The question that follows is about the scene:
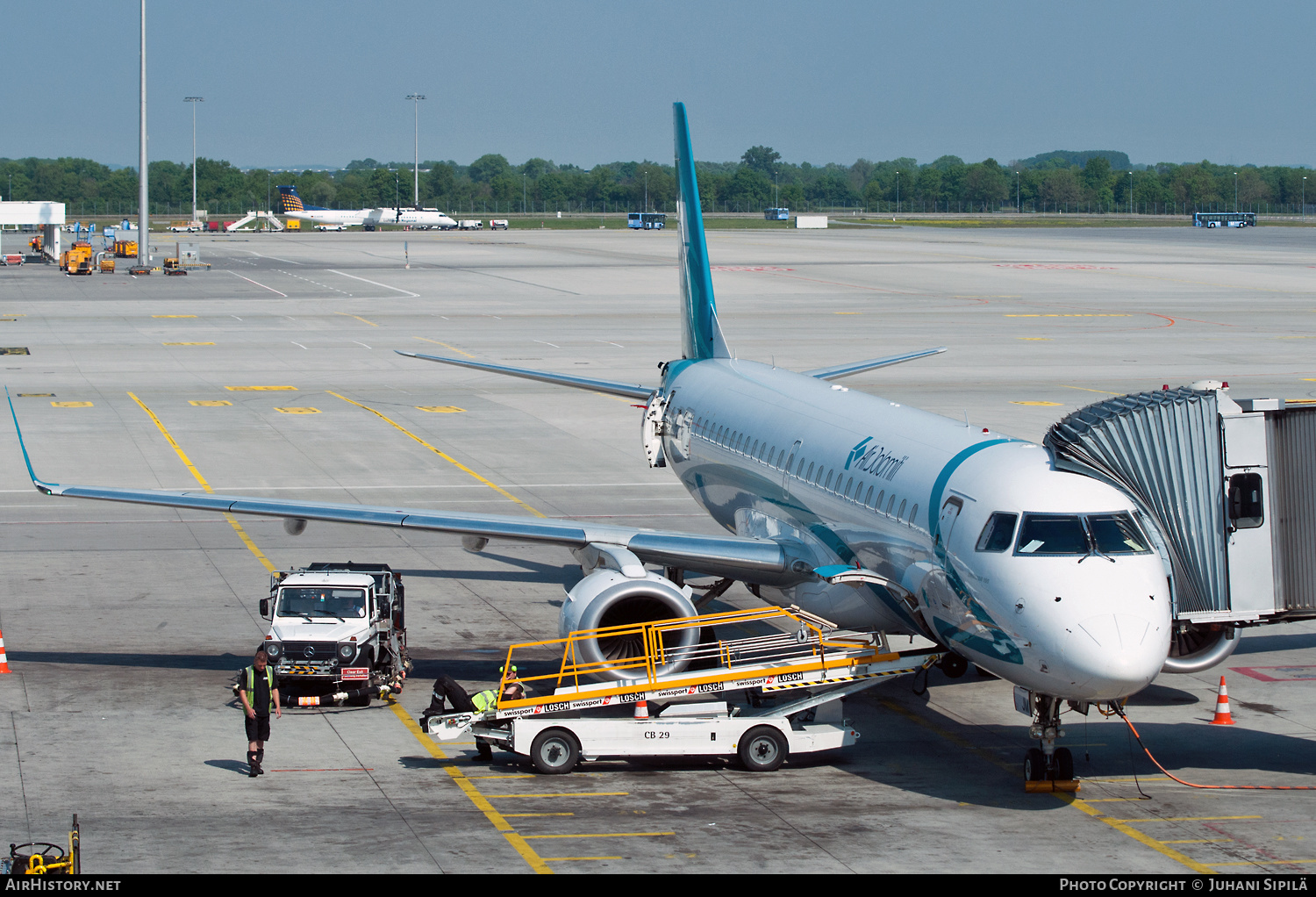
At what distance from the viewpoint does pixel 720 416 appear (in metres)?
29.5

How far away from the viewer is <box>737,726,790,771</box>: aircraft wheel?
2008cm

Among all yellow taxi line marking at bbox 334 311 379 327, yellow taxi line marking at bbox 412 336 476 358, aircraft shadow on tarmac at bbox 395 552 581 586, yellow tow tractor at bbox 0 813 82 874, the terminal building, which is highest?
the terminal building

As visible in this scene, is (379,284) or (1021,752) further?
(379,284)

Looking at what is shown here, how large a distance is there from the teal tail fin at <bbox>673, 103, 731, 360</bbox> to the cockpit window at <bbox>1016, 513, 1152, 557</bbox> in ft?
53.7

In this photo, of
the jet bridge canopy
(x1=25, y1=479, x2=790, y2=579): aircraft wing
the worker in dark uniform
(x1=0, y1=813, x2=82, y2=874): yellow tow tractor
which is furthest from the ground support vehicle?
(x1=0, y1=813, x2=82, y2=874): yellow tow tractor

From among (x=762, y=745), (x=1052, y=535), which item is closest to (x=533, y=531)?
(x=762, y=745)

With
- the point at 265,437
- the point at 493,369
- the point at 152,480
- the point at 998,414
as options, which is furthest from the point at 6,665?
the point at 998,414

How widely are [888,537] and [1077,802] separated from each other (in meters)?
4.35

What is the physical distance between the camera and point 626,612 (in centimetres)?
2244

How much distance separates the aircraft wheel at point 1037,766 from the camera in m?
18.9

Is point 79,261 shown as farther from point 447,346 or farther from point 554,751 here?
point 554,751

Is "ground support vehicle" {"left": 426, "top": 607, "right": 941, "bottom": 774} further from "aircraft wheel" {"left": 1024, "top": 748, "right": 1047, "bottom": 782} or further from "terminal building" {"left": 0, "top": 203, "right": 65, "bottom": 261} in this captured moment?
"terminal building" {"left": 0, "top": 203, "right": 65, "bottom": 261}

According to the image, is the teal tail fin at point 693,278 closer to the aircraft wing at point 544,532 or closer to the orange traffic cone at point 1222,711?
the aircraft wing at point 544,532

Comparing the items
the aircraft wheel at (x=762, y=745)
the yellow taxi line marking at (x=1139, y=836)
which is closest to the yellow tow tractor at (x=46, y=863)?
the aircraft wheel at (x=762, y=745)
